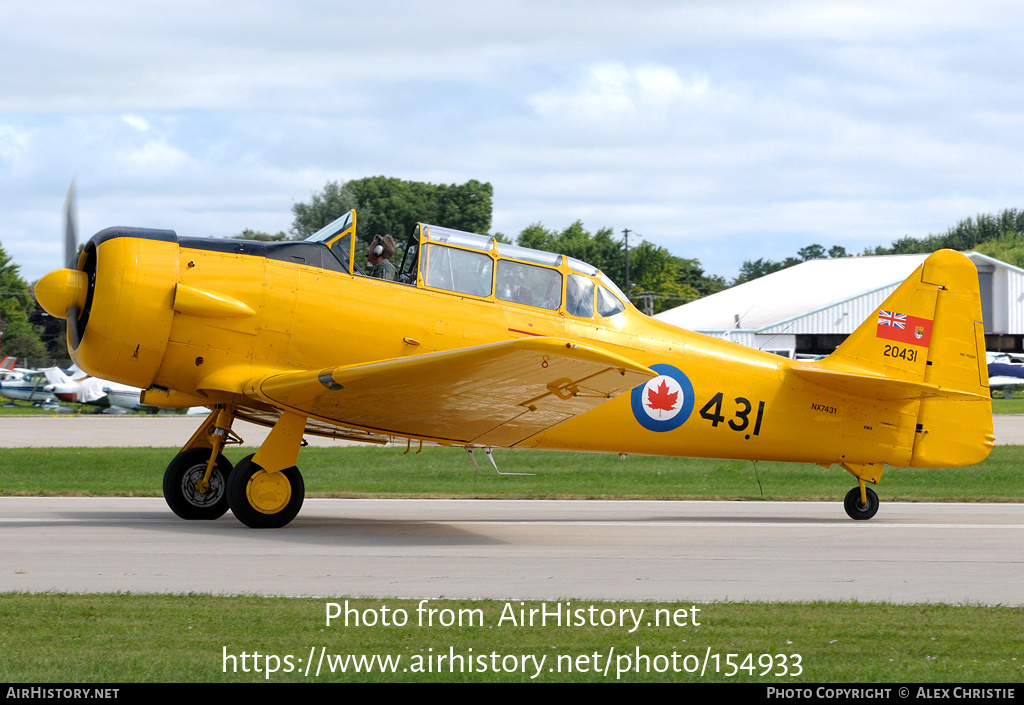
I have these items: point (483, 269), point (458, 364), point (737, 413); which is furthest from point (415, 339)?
point (737, 413)

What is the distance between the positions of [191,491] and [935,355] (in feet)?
28.8

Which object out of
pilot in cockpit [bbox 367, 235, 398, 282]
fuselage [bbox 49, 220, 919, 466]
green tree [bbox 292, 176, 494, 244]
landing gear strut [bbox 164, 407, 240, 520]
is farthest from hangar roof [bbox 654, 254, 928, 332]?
landing gear strut [bbox 164, 407, 240, 520]

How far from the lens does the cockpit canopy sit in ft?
33.7

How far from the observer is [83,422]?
109 feet

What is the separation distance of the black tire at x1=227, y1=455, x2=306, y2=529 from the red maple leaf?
3.84 metres

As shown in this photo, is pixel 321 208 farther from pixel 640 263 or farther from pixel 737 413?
pixel 737 413

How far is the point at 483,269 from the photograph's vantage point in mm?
10375

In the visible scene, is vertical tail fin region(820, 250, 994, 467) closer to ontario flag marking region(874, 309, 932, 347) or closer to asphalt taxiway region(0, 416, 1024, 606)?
ontario flag marking region(874, 309, 932, 347)

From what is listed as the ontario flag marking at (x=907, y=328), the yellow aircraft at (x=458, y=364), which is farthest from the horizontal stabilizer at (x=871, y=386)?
the ontario flag marking at (x=907, y=328)

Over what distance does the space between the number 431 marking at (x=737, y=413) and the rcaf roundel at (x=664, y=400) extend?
0.23 m

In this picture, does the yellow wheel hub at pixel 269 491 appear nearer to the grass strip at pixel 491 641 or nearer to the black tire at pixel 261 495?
the black tire at pixel 261 495

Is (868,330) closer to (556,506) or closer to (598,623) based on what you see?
(556,506)

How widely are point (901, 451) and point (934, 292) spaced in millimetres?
1993
